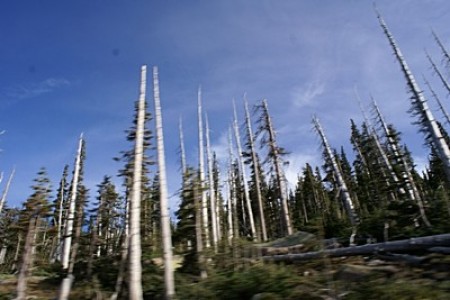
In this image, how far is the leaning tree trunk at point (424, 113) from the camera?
13.9m

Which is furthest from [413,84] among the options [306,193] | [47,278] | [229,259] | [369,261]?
[306,193]

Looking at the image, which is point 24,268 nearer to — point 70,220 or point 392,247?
point 70,220

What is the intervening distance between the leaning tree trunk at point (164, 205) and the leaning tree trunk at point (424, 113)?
462 inches

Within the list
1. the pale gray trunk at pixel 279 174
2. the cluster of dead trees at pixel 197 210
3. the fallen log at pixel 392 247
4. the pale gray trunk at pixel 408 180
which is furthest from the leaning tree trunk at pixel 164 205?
the pale gray trunk at pixel 279 174

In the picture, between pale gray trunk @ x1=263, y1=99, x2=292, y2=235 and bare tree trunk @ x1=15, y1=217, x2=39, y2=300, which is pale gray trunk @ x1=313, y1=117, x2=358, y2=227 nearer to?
pale gray trunk @ x1=263, y1=99, x2=292, y2=235

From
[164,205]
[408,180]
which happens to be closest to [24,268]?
[164,205]

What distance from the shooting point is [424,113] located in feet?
49.0

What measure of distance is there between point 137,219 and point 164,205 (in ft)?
3.71

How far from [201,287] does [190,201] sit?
7293 millimetres

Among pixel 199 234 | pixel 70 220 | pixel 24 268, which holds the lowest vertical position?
pixel 24 268

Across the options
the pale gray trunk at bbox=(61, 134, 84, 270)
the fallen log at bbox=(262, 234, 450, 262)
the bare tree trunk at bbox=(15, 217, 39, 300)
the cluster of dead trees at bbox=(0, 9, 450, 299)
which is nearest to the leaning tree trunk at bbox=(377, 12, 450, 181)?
the cluster of dead trees at bbox=(0, 9, 450, 299)

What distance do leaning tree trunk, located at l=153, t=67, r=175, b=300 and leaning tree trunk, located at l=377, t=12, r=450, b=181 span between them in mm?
11737

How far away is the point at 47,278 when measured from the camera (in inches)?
771

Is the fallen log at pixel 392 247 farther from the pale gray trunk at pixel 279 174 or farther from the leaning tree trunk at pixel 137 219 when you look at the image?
the pale gray trunk at pixel 279 174
